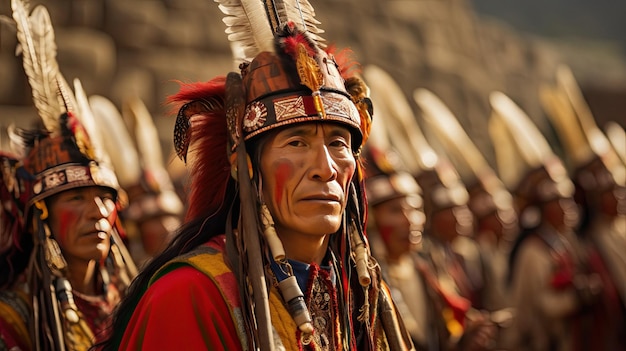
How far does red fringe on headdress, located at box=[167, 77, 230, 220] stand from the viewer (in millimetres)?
3648

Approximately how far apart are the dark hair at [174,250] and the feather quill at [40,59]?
4.98ft

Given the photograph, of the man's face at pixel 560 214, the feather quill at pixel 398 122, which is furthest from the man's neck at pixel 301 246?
the man's face at pixel 560 214

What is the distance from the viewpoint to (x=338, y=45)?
18.0 m

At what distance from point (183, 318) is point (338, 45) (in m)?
15.1

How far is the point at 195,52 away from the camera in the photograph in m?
15.8

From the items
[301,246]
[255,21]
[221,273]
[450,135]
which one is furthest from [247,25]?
[450,135]

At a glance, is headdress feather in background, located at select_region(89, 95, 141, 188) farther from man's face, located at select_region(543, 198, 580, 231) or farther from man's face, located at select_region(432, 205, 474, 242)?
man's face, located at select_region(543, 198, 580, 231)

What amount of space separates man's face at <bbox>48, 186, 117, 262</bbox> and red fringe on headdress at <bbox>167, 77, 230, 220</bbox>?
1.21m

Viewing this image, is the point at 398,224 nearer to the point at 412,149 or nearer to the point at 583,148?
the point at 412,149

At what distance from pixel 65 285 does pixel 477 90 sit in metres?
Answer: 17.4

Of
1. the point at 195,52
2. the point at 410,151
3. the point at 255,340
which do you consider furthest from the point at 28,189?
the point at 195,52

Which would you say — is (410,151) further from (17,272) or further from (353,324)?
(353,324)

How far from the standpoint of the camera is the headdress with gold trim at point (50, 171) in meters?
4.77

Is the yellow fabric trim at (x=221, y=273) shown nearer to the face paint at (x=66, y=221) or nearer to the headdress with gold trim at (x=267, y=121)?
the headdress with gold trim at (x=267, y=121)
